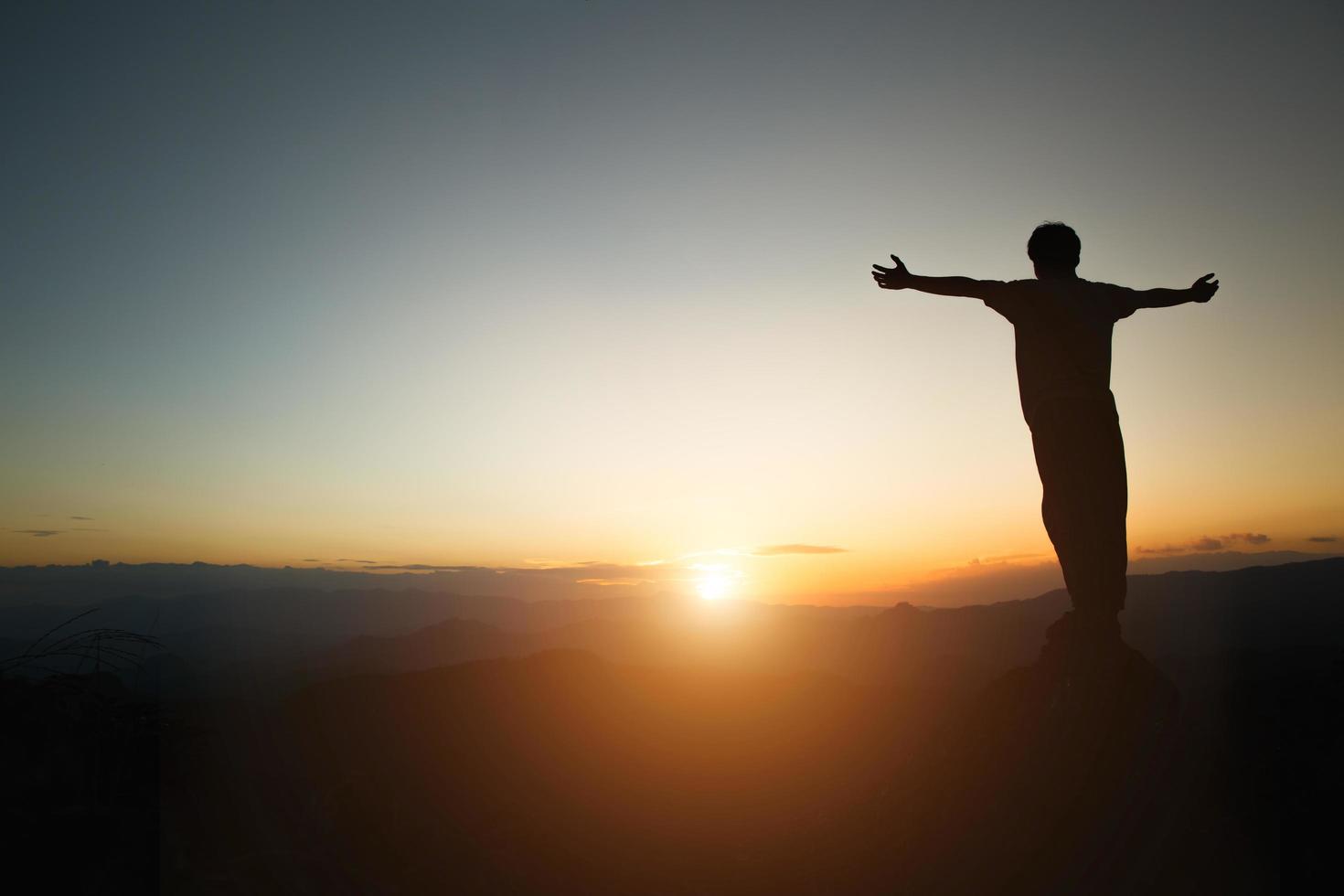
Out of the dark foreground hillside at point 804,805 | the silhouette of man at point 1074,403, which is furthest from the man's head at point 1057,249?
the dark foreground hillside at point 804,805

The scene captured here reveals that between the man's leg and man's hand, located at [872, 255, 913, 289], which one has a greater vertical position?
man's hand, located at [872, 255, 913, 289]

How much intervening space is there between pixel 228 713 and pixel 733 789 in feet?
39.9

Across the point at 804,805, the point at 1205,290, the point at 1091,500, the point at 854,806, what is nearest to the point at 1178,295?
the point at 1205,290

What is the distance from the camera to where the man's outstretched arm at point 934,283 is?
6.79 m

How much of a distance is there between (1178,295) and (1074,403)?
1.79 meters

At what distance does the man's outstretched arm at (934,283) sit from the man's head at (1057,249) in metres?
0.64

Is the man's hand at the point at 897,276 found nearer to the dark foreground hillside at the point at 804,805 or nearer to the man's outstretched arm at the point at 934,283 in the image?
the man's outstretched arm at the point at 934,283

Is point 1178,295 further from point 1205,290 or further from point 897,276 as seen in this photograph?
point 897,276

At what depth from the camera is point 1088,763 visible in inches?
236

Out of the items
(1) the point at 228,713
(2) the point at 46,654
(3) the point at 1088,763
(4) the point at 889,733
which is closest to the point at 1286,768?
(3) the point at 1088,763

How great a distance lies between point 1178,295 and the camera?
6863 millimetres

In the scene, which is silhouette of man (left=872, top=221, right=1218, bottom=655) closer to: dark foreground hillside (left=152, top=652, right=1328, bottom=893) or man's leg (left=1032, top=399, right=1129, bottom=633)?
man's leg (left=1032, top=399, right=1129, bottom=633)

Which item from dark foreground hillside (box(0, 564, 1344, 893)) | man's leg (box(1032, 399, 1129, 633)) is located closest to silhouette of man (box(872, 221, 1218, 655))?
man's leg (box(1032, 399, 1129, 633))

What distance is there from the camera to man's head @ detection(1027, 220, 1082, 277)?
6.87m
